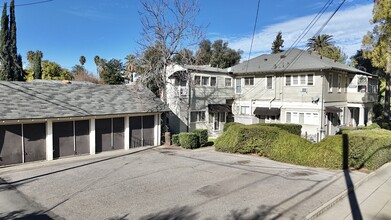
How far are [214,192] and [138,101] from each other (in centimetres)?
1236

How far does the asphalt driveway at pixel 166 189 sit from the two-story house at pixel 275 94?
10.1m

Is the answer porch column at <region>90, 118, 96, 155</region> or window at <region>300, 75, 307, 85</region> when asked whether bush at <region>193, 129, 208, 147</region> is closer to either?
porch column at <region>90, 118, 96, 155</region>

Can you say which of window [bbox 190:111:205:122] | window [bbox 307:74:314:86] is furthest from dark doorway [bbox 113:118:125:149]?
window [bbox 307:74:314:86]

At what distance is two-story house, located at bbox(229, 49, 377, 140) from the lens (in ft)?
78.8

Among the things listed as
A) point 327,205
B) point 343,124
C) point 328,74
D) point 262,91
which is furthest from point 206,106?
point 327,205

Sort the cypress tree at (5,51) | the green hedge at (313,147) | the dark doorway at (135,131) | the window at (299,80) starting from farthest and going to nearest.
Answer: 1. the cypress tree at (5,51)
2. the window at (299,80)
3. the dark doorway at (135,131)
4. the green hedge at (313,147)

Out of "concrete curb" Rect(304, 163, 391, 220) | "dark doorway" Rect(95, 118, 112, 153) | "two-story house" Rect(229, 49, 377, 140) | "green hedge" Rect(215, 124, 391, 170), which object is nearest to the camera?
"concrete curb" Rect(304, 163, 391, 220)

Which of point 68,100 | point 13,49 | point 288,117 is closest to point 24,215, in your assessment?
point 68,100

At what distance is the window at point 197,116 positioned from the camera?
2622 centimetres

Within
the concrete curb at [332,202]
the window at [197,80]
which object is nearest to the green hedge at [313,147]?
the concrete curb at [332,202]

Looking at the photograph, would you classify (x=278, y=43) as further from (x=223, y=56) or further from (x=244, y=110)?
(x=244, y=110)

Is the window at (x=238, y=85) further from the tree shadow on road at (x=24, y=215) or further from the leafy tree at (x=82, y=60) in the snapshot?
the leafy tree at (x=82, y=60)

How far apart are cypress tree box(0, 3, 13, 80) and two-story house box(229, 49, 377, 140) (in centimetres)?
2908

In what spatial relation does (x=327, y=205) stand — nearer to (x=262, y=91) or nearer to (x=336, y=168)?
(x=336, y=168)
